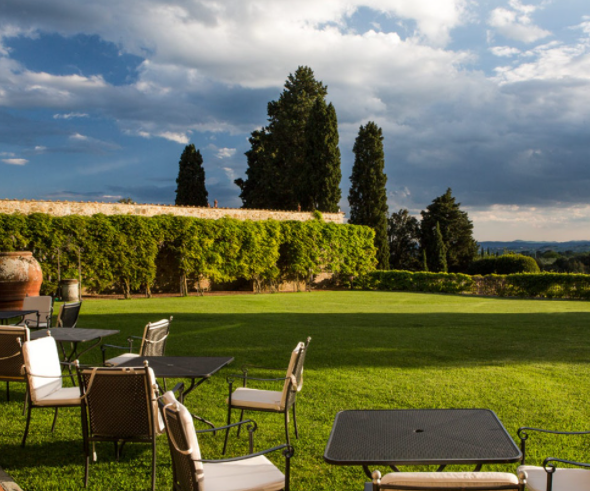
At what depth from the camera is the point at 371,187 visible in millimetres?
37250

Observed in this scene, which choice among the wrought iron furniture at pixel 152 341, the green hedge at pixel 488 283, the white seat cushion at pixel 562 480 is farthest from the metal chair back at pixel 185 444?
the green hedge at pixel 488 283

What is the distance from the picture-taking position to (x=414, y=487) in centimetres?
196

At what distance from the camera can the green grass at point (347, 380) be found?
4.22m

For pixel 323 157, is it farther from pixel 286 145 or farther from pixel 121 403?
pixel 121 403

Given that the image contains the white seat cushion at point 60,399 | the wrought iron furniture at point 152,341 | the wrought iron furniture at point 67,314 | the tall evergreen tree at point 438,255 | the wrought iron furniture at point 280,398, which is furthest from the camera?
the tall evergreen tree at point 438,255

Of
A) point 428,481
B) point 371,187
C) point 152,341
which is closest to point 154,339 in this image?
point 152,341

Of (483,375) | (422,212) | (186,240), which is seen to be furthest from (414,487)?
(422,212)

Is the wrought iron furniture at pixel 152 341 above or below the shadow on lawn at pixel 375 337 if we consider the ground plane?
above

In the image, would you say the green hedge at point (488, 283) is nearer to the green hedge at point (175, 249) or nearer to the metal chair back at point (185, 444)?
the green hedge at point (175, 249)

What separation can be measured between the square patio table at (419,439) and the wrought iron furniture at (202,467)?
380 mm

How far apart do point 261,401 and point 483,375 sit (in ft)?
14.1

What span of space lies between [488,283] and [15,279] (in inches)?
932

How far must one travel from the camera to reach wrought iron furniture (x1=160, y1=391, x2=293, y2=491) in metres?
2.70

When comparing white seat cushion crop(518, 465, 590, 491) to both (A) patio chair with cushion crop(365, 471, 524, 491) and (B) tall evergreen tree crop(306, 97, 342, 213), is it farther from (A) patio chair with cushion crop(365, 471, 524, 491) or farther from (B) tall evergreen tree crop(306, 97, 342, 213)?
(B) tall evergreen tree crop(306, 97, 342, 213)
